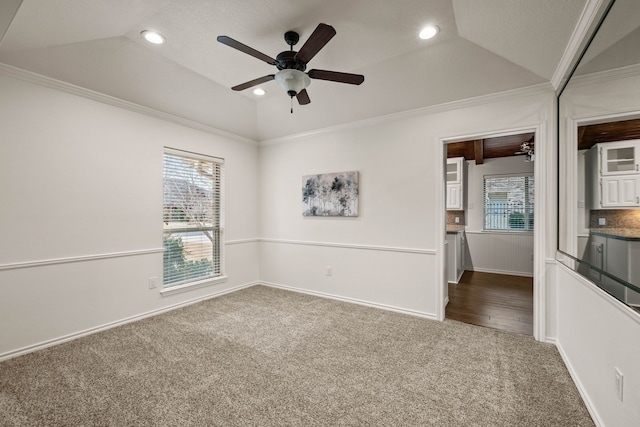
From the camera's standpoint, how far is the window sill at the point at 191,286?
3636 mm

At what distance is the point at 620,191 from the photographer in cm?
139

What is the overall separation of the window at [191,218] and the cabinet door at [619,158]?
4.16m

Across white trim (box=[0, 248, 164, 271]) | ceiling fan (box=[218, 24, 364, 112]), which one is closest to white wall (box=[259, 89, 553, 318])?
ceiling fan (box=[218, 24, 364, 112])

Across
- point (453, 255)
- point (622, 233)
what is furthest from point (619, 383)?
point (453, 255)

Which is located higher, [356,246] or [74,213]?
[74,213]

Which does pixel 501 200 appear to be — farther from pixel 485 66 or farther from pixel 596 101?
pixel 596 101

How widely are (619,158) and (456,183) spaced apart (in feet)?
15.9

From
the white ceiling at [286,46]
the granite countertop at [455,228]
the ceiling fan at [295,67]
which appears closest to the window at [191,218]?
the white ceiling at [286,46]

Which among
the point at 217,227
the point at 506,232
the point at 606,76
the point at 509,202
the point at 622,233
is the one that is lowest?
the point at 506,232

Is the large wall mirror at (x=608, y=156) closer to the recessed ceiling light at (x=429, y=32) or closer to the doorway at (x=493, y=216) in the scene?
the recessed ceiling light at (x=429, y=32)

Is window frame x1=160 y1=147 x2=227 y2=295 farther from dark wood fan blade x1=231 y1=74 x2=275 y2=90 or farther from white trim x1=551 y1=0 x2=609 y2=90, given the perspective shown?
white trim x1=551 y1=0 x2=609 y2=90

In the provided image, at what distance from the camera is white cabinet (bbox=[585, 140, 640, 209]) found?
4.13ft

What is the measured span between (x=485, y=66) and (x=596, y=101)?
1223 millimetres

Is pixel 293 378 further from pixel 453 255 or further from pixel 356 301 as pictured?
pixel 453 255
